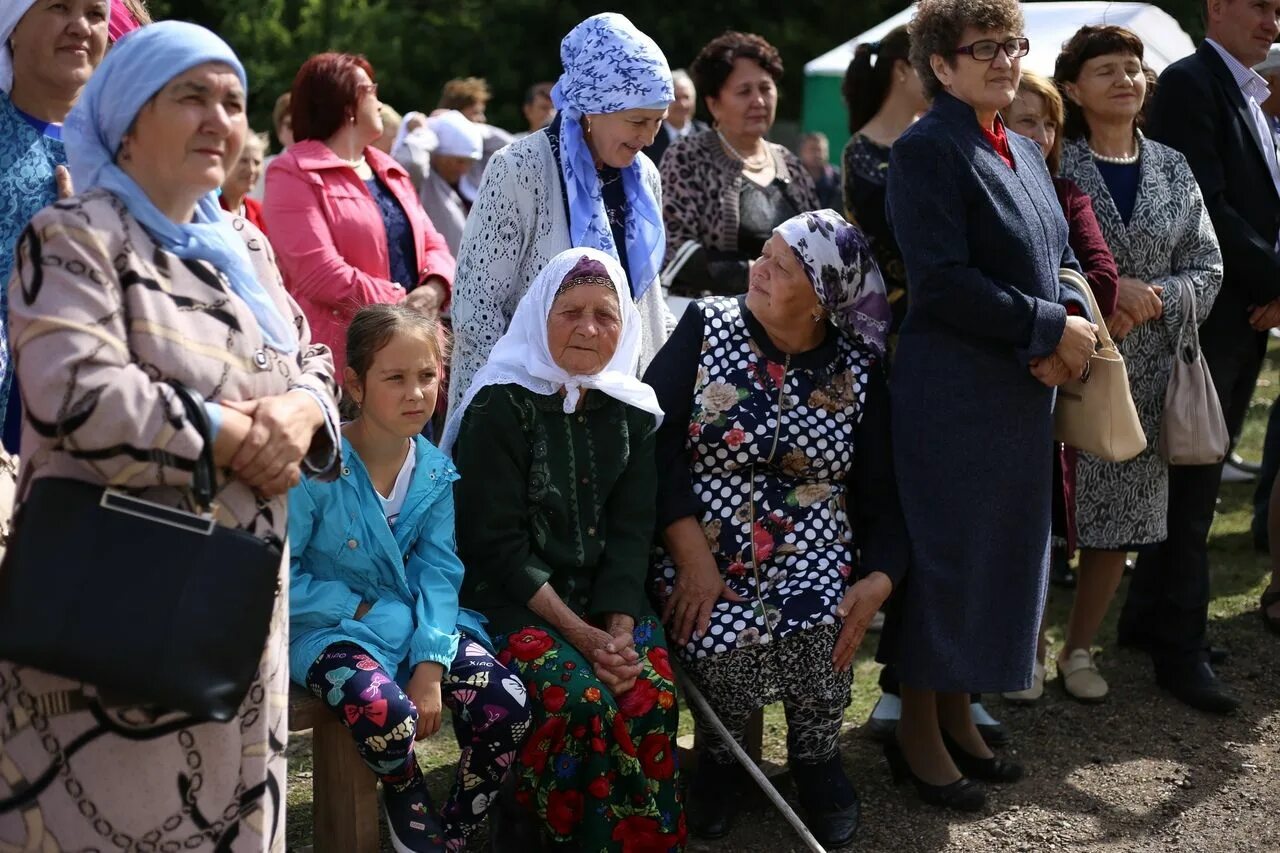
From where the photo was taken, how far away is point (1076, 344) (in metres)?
3.76

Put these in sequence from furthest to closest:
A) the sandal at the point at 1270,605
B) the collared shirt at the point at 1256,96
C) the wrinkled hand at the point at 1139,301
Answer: the sandal at the point at 1270,605 → the collared shirt at the point at 1256,96 → the wrinkled hand at the point at 1139,301

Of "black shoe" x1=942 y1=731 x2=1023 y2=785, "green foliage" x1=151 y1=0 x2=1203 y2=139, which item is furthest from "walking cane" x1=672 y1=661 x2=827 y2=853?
"green foliage" x1=151 y1=0 x2=1203 y2=139

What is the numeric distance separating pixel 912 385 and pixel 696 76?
Answer: 8.16ft

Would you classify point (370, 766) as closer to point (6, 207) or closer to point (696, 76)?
point (6, 207)

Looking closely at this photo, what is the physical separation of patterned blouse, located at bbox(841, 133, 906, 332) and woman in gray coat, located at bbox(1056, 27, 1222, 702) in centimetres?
66

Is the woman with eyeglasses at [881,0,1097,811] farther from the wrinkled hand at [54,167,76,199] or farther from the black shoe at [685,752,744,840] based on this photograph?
the wrinkled hand at [54,167,76,199]

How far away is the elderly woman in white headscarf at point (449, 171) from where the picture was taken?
22.3 ft

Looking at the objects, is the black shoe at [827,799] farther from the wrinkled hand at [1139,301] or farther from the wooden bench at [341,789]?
the wrinkled hand at [1139,301]

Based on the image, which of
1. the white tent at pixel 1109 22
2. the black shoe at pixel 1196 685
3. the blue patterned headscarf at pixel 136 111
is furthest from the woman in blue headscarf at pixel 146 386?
the white tent at pixel 1109 22

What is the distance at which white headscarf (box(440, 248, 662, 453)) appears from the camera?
3535 mm

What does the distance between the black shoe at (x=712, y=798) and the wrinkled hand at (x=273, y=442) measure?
1.79m

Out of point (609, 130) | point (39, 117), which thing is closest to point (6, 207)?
point (39, 117)

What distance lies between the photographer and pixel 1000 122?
156 inches

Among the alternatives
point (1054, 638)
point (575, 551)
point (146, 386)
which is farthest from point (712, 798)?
point (146, 386)
